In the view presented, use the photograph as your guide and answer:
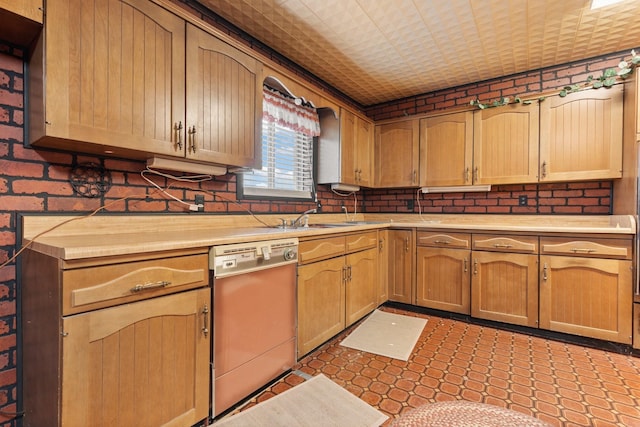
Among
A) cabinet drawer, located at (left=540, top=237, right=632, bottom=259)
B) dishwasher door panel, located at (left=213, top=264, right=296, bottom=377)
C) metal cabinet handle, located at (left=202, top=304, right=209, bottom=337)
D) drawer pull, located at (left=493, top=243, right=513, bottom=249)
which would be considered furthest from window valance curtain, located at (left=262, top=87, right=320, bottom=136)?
cabinet drawer, located at (left=540, top=237, right=632, bottom=259)

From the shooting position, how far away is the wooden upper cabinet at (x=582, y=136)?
259cm

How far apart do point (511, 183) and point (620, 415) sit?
2.02 metres

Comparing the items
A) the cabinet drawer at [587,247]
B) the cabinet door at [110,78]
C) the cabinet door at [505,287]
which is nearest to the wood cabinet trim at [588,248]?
the cabinet drawer at [587,247]

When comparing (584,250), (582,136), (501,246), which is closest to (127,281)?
(501,246)

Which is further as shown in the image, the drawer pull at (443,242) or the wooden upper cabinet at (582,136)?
the drawer pull at (443,242)

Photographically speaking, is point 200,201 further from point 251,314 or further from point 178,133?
point 251,314

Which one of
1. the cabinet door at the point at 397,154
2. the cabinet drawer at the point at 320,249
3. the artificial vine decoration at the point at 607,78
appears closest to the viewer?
the cabinet drawer at the point at 320,249

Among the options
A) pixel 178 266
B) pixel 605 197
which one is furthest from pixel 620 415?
pixel 178 266

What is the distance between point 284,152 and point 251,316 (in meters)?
1.71

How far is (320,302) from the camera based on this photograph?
7.48ft

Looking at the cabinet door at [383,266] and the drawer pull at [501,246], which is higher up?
the drawer pull at [501,246]

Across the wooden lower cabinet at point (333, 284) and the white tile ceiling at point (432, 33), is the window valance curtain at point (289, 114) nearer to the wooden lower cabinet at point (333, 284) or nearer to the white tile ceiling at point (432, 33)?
the white tile ceiling at point (432, 33)

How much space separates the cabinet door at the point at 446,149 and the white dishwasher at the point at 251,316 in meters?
A: 2.15

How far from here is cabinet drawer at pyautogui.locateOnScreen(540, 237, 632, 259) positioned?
7.64 ft
